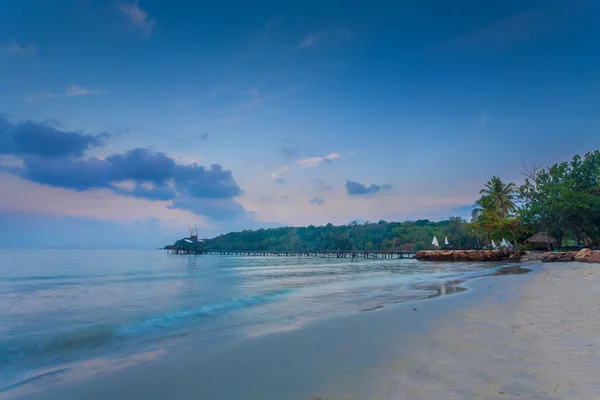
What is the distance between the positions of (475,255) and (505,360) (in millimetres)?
41128

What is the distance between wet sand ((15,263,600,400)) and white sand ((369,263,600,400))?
0.01m

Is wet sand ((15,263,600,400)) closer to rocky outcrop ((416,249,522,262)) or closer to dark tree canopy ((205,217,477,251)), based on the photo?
rocky outcrop ((416,249,522,262))

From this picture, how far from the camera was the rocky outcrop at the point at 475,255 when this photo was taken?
37469 millimetres

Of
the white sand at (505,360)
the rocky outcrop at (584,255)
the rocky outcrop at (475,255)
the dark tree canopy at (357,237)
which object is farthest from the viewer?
the dark tree canopy at (357,237)

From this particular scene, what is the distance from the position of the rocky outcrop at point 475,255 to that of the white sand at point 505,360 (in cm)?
3568

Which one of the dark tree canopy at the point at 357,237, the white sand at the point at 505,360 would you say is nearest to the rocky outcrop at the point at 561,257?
the white sand at the point at 505,360

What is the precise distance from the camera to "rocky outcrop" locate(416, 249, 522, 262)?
37.5 metres

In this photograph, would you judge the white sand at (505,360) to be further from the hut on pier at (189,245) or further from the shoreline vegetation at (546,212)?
the hut on pier at (189,245)

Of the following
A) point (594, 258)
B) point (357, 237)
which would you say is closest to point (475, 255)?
point (594, 258)

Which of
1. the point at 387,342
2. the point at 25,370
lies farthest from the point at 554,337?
the point at 25,370

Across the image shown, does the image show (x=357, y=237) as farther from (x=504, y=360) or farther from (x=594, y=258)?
(x=504, y=360)

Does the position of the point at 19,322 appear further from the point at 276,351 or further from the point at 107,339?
the point at 276,351

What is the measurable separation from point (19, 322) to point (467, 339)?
11606mm

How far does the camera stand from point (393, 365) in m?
4.17
